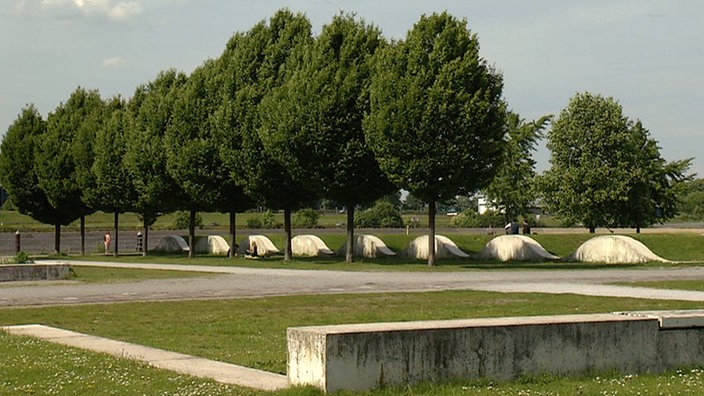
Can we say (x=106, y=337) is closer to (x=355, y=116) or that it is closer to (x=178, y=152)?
(x=355, y=116)

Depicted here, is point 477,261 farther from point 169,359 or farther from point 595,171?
point 169,359

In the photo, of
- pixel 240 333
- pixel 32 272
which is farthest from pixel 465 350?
pixel 32 272

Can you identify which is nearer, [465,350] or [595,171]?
[465,350]

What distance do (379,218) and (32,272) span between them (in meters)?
74.4

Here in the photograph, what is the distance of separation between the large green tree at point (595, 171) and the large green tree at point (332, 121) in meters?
→ 19.6

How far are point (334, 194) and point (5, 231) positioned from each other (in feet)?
199

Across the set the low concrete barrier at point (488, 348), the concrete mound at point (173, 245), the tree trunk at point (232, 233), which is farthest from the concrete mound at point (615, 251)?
the low concrete barrier at point (488, 348)

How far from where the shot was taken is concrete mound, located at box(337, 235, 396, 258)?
54.8 m

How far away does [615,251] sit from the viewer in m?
47.1

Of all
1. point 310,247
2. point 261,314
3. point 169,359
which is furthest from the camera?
point 310,247

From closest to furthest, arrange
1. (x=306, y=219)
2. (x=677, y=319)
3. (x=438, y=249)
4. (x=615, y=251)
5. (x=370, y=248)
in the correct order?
1. (x=677, y=319)
2. (x=615, y=251)
3. (x=438, y=249)
4. (x=370, y=248)
5. (x=306, y=219)

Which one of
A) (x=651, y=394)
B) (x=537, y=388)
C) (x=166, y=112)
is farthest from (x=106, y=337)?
(x=166, y=112)

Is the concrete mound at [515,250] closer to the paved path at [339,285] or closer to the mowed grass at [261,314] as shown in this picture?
the paved path at [339,285]

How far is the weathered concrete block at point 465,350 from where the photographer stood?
1038 centimetres
